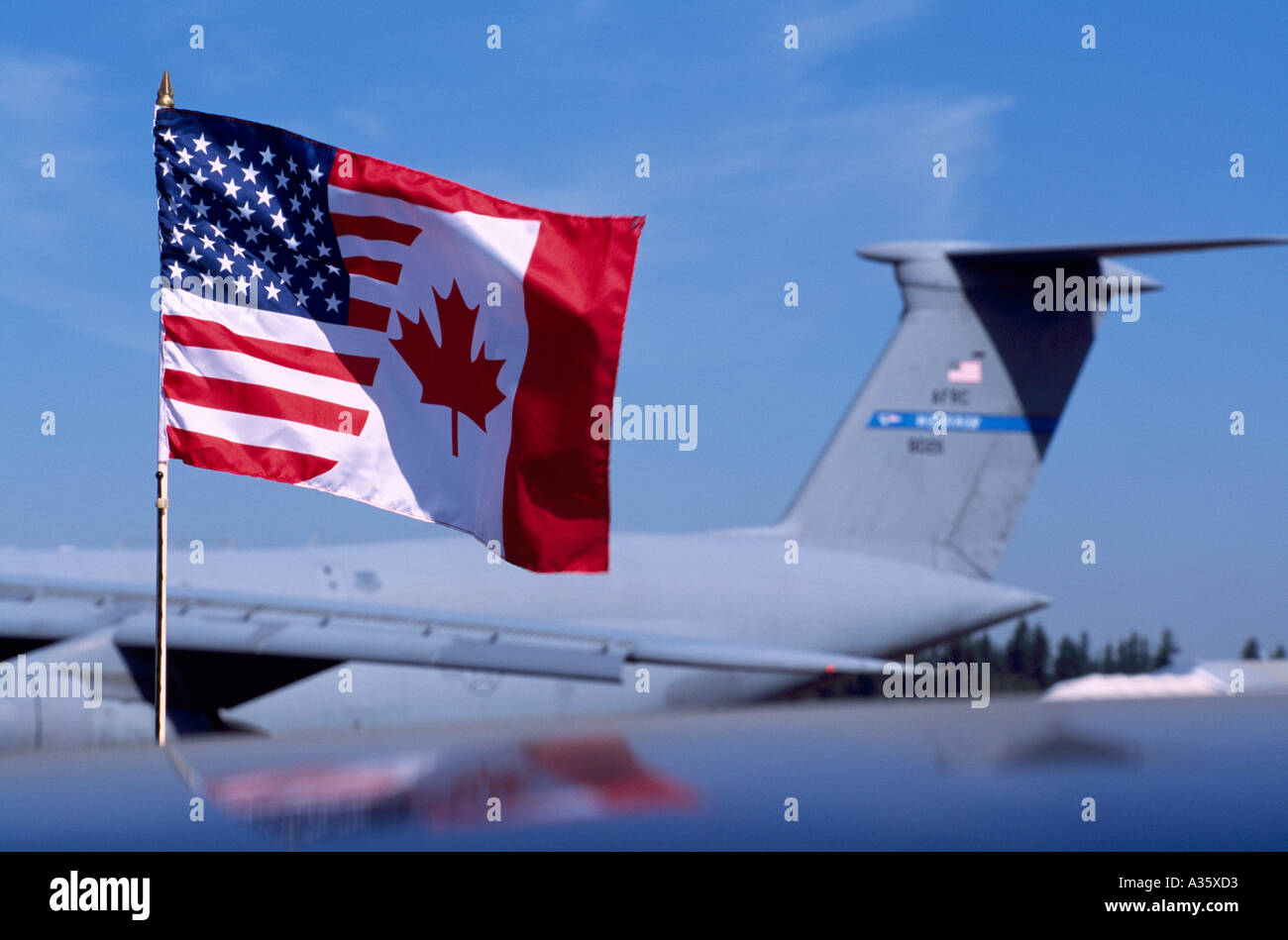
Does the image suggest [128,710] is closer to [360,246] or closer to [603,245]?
[360,246]

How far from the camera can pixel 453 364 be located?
24.7ft

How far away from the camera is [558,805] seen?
381cm

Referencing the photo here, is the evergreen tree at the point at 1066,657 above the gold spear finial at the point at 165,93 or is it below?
below

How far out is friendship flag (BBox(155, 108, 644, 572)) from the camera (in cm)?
732

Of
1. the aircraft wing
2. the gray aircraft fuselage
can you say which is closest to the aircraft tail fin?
the gray aircraft fuselage

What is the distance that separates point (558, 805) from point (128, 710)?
6190 millimetres

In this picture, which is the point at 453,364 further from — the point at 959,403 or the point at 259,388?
the point at 959,403

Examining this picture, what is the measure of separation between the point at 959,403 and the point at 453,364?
14182 millimetres

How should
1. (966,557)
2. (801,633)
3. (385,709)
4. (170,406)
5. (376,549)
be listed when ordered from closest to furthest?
(170,406)
(385,709)
(376,549)
(801,633)
(966,557)

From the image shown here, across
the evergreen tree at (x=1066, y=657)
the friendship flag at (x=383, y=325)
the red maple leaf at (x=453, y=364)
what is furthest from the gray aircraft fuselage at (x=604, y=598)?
the evergreen tree at (x=1066, y=657)

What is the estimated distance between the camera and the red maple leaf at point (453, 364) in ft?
24.5

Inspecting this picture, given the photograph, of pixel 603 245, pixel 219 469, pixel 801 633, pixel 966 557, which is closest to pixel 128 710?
pixel 219 469

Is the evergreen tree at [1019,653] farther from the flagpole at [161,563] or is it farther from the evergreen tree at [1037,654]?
the flagpole at [161,563]

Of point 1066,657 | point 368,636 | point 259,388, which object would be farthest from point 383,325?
point 1066,657
